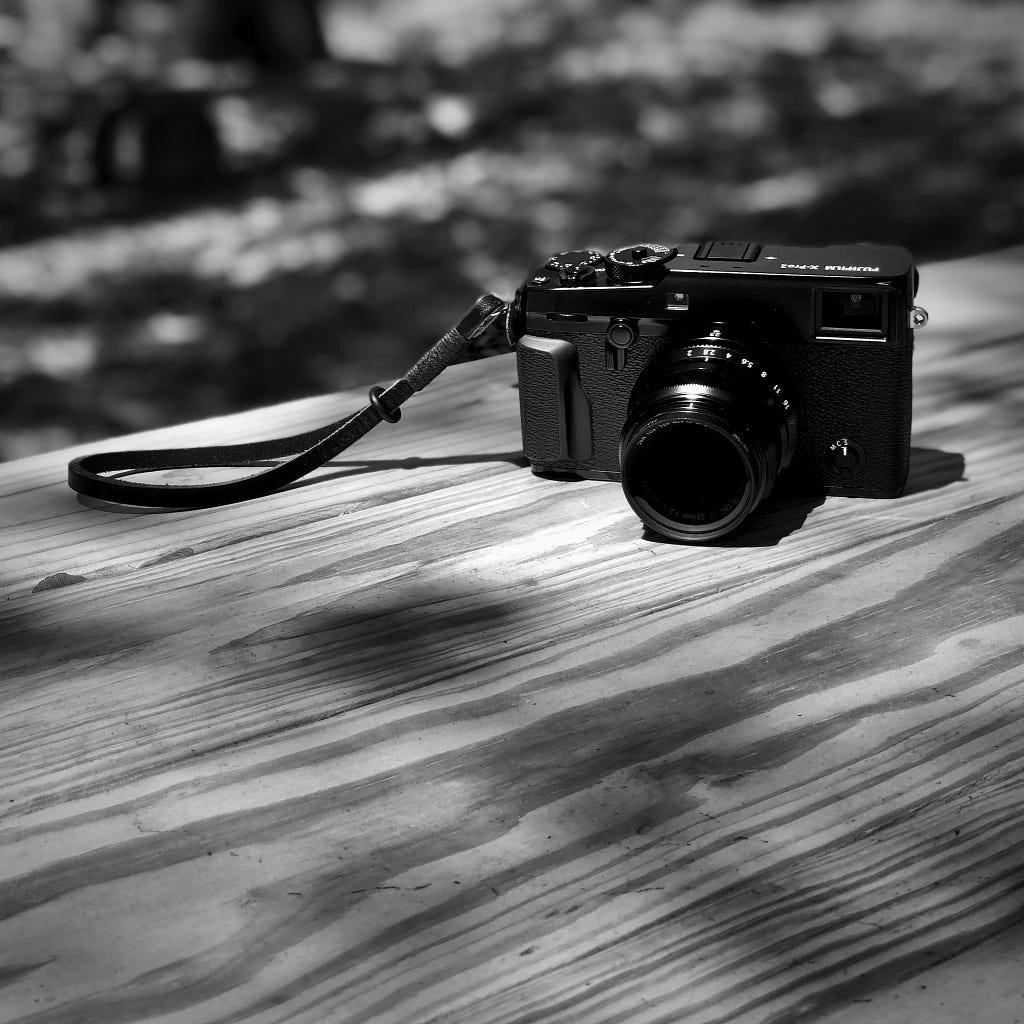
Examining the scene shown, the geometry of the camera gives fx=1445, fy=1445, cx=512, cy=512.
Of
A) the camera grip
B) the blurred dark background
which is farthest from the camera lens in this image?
the blurred dark background

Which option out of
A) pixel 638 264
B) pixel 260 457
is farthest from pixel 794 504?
pixel 260 457

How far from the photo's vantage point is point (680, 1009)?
2.58ft

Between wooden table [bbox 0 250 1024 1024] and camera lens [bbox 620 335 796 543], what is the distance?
0.04 meters

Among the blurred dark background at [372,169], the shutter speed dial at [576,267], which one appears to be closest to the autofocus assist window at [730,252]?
the shutter speed dial at [576,267]

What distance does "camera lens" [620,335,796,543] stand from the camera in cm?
134

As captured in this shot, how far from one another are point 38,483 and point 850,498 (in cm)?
89

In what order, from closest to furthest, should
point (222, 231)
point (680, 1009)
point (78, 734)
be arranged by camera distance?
point (680, 1009), point (78, 734), point (222, 231)

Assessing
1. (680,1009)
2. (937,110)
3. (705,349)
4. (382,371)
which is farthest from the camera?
(937,110)

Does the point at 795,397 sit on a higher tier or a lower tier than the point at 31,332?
higher

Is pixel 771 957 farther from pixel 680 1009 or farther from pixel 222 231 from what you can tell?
pixel 222 231

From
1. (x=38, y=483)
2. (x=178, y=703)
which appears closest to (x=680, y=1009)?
(x=178, y=703)

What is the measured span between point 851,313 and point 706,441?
189mm

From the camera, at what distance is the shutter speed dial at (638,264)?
4.77ft

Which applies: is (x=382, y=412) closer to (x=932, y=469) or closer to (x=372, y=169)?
(x=932, y=469)
